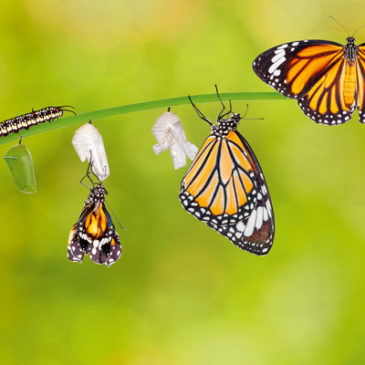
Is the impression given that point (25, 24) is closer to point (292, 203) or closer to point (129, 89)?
point (129, 89)

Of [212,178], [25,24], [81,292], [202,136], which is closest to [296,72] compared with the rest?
[212,178]

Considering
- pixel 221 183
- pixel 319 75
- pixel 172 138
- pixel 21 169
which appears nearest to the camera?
pixel 21 169

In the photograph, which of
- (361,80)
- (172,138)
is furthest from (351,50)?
(172,138)

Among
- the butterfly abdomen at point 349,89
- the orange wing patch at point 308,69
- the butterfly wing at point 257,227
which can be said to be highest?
the orange wing patch at point 308,69

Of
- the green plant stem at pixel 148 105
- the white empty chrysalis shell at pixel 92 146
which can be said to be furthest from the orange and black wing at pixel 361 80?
the white empty chrysalis shell at pixel 92 146

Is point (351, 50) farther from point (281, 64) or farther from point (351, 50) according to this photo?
point (281, 64)

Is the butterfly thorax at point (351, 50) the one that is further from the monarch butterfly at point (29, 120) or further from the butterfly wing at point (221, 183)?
the monarch butterfly at point (29, 120)
